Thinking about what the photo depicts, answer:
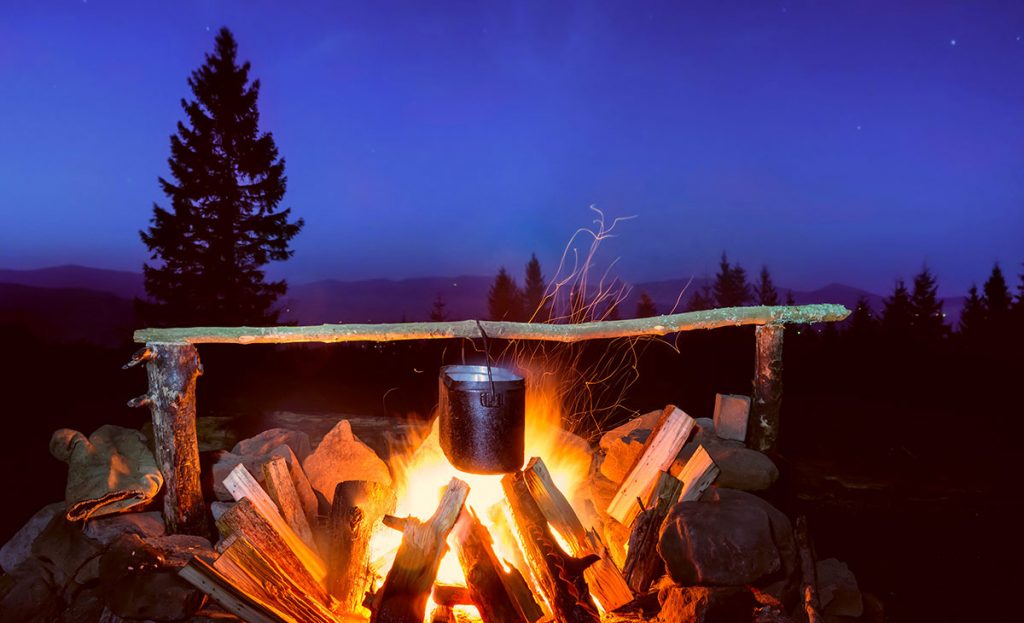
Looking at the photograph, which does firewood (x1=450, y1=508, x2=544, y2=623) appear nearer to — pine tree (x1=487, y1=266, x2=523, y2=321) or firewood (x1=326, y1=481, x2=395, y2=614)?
firewood (x1=326, y1=481, x2=395, y2=614)

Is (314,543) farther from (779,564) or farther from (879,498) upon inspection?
(879,498)

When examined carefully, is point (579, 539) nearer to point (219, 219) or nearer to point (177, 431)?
point (177, 431)

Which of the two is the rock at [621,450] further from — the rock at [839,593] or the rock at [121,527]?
the rock at [121,527]

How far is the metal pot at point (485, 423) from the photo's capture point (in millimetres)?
2500

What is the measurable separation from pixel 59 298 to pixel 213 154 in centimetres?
3625

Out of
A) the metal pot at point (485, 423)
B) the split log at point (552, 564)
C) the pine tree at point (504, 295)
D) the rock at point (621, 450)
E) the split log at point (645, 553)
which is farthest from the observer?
the pine tree at point (504, 295)

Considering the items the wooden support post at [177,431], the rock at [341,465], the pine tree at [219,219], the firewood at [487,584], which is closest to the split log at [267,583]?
the firewood at [487,584]

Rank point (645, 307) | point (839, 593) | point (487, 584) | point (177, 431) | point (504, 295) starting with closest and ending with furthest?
1. point (487, 584)
2. point (839, 593)
3. point (177, 431)
4. point (645, 307)
5. point (504, 295)

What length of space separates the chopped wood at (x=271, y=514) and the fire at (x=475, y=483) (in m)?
0.37

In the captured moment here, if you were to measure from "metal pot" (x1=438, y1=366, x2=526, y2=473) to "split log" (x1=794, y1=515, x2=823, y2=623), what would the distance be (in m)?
1.84

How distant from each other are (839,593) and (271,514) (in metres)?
3.74

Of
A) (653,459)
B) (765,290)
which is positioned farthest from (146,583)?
(765,290)

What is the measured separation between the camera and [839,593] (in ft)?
11.1

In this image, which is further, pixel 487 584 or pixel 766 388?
pixel 766 388
